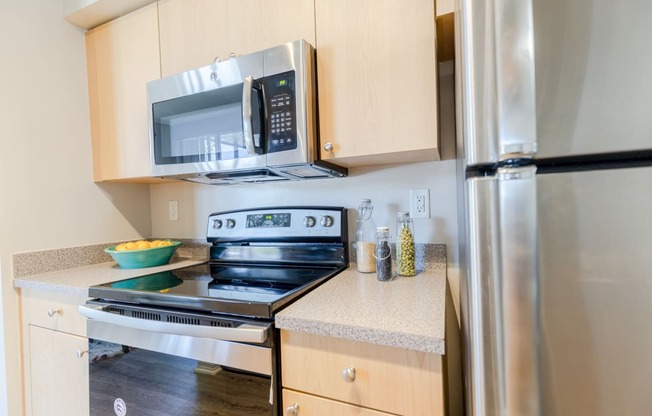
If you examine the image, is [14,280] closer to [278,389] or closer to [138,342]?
[138,342]

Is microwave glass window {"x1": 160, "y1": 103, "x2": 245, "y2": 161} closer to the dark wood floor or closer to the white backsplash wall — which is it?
the white backsplash wall

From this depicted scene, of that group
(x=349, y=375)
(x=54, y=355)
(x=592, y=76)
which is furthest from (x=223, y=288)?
(x=592, y=76)

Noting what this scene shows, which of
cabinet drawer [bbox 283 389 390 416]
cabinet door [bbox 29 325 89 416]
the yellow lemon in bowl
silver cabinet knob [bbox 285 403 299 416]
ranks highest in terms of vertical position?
the yellow lemon in bowl

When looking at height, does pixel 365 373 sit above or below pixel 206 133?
below

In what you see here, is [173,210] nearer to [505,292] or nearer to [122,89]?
[122,89]

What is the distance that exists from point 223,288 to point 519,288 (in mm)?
918

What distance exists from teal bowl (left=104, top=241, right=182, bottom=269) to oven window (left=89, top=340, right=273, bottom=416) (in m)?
0.47

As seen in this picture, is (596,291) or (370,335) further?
(370,335)

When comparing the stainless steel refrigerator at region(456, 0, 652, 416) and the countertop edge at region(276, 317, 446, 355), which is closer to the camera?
the stainless steel refrigerator at region(456, 0, 652, 416)

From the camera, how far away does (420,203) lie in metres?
1.26

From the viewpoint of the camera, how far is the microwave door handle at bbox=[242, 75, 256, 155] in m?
1.05

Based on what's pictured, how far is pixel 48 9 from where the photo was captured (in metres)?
1.46

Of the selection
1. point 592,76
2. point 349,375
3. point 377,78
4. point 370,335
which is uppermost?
point 377,78

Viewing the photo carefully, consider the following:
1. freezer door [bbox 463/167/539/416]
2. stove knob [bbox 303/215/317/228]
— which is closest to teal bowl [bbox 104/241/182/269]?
stove knob [bbox 303/215/317/228]
